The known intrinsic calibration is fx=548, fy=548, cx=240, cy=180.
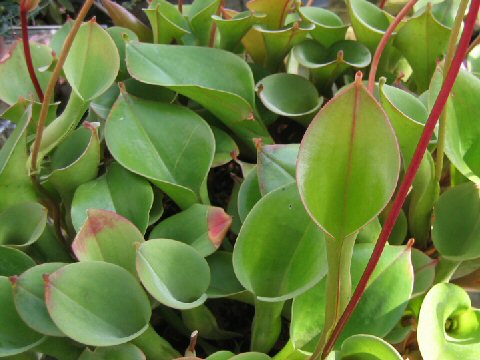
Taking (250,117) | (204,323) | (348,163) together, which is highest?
(348,163)

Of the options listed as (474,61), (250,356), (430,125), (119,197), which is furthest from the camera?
(474,61)

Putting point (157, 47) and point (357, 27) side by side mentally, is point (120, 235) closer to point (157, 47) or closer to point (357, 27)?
point (157, 47)

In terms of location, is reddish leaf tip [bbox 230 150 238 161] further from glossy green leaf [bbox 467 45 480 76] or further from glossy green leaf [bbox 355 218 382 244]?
glossy green leaf [bbox 467 45 480 76]

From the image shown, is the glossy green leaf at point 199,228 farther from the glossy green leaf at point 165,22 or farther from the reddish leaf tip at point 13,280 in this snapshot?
the glossy green leaf at point 165,22

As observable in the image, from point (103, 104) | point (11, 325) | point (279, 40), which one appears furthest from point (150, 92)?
point (11, 325)

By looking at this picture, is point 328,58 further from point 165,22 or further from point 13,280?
point 13,280

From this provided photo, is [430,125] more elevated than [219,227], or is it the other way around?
[430,125]

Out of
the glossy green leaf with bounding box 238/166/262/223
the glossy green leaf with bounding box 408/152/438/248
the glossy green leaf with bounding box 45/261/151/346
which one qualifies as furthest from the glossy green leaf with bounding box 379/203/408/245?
the glossy green leaf with bounding box 45/261/151/346
